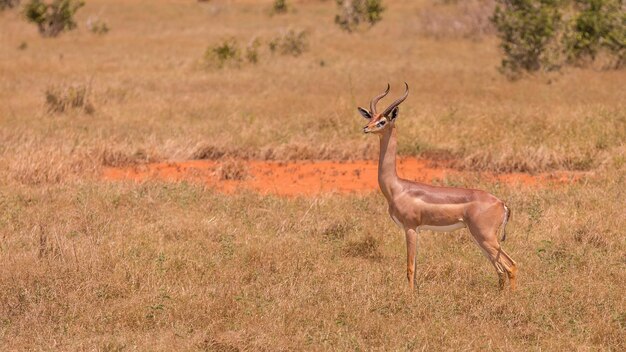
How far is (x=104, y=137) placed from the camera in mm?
13359

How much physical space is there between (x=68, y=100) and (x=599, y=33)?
11.6 metres

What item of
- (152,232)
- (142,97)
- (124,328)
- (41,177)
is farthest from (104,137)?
(124,328)

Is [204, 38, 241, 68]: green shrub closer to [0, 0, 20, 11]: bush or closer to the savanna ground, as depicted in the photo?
the savanna ground

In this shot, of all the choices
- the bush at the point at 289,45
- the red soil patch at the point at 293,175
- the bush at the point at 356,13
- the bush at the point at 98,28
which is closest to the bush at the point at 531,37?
the bush at the point at 289,45

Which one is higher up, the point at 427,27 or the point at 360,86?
the point at 360,86

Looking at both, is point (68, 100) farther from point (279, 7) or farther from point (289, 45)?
point (279, 7)

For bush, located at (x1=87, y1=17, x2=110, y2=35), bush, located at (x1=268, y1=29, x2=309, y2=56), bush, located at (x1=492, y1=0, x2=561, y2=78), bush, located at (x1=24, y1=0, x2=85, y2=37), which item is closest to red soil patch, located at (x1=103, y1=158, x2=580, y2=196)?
bush, located at (x1=492, y1=0, x2=561, y2=78)

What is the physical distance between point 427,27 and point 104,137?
17552mm

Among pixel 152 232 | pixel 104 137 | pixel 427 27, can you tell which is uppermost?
pixel 152 232

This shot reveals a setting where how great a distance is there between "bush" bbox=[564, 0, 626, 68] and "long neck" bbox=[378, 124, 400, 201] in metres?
13.5

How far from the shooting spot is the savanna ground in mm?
6277

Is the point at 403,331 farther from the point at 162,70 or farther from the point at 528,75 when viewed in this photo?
the point at 162,70

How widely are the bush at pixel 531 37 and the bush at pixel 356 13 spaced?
12.0m

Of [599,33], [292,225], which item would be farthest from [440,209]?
[599,33]
